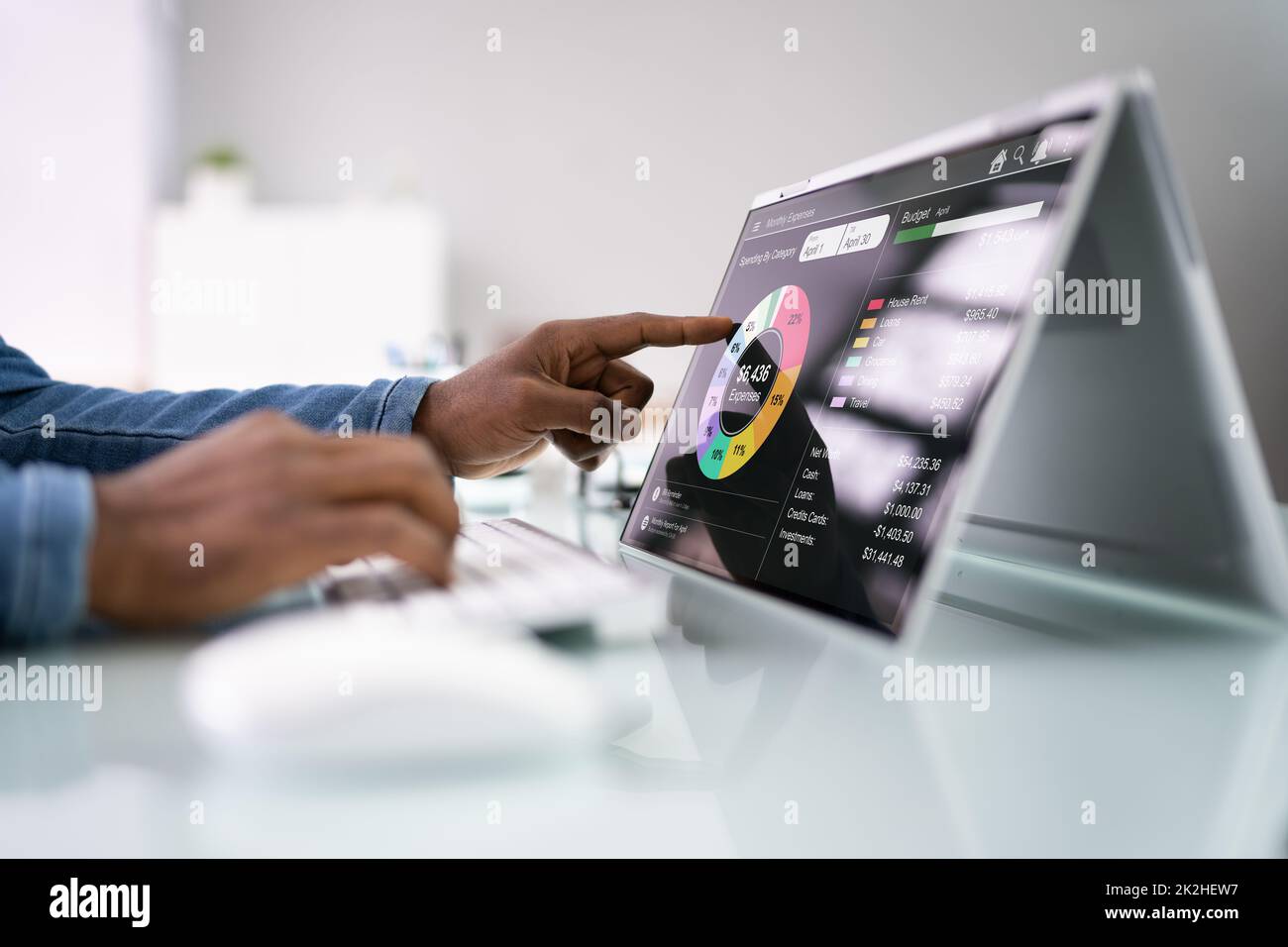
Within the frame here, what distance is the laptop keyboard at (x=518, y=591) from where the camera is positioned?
42 cm

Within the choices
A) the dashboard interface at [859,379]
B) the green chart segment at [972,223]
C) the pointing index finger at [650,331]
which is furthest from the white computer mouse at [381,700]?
the pointing index finger at [650,331]

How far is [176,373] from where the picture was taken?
3.42m

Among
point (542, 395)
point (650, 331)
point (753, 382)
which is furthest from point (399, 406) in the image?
point (753, 382)

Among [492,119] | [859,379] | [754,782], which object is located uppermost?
[492,119]

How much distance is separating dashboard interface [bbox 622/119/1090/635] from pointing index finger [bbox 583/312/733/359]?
0.07 ft

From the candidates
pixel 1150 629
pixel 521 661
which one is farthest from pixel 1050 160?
pixel 521 661

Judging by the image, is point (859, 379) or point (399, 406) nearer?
point (859, 379)

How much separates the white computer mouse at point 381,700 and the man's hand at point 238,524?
94 millimetres

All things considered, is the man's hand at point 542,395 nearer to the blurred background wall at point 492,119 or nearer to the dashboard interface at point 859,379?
the dashboard interface at point 859,379

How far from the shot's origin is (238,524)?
1.32 ft

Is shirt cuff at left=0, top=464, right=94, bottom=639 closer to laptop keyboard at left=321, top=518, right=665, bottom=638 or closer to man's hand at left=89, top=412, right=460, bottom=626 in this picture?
man's hand at left=89, top=412, right=460, bottom=626

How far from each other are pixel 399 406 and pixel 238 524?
46 cm

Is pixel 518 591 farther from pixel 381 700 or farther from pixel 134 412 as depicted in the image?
pixel 134 412
